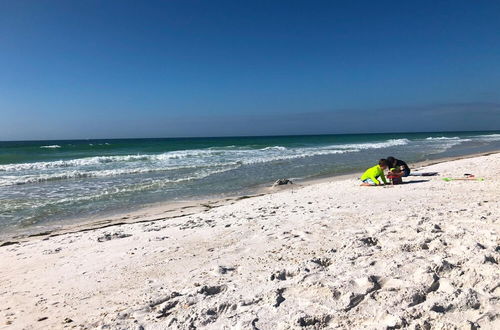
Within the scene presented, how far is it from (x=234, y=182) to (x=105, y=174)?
279 inches

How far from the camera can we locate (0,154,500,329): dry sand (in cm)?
273

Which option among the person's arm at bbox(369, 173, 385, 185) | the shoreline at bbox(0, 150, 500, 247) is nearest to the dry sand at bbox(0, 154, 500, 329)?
the shoreline at bbox(0, 150, 500, 247)

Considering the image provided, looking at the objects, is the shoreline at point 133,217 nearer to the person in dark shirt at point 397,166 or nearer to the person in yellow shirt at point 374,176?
the person in yellow shirt at point 374,176

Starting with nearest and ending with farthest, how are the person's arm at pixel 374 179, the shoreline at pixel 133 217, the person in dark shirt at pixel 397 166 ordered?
1. the shoreline at pixel 133 217
2. the person's arm at pixel 374 179
3. the person in dark shirt at pixel 397 166

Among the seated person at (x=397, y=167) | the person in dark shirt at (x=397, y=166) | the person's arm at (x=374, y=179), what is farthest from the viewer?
the person in dark shirt at (x=397, y=166)

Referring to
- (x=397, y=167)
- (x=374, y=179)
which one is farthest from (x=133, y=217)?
(x=397, y=167)

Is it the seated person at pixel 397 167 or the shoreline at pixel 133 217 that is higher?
the seated person at pixel 397 167

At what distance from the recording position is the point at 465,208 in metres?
5.67

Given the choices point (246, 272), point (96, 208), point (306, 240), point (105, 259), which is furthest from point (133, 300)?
point (96, 208)

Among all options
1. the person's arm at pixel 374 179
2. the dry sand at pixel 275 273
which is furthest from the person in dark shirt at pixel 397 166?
the dry sand at pixel 275 273

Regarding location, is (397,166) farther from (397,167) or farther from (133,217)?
(133,217)

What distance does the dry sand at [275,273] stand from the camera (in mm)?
2734

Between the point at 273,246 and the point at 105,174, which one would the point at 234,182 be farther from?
the point at 273,246

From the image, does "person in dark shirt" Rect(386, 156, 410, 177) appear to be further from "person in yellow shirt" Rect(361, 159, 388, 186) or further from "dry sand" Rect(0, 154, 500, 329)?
"dry sand" Rect(0, 154, 500, 329)
